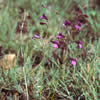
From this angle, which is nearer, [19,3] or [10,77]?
[10,77]

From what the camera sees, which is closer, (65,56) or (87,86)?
(87,86)

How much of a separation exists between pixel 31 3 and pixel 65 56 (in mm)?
1593

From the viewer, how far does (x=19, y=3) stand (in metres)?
3.42

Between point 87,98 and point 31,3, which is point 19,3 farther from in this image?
point 87,98

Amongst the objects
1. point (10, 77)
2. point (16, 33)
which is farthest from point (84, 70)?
point (16, 33)

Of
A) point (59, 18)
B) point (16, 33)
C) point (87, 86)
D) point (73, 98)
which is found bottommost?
point (73, 98)

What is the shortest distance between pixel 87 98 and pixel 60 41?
1.96 ft

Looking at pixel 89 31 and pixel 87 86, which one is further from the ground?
pixel 89 31

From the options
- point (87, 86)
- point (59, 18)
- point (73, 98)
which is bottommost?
point (73, 98)

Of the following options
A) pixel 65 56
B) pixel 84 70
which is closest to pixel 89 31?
pixel 65 56

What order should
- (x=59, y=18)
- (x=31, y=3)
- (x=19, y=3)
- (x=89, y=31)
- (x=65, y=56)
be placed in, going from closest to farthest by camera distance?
(x=65, y=56), (x=89, y=31), (x=59, y=18), (x=31, y=3), (x=19, y=3)

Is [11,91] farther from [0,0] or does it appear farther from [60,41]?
[0,0]

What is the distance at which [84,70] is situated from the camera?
1683 mm

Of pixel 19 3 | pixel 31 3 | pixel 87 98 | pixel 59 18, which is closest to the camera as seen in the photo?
pixel 87 98
